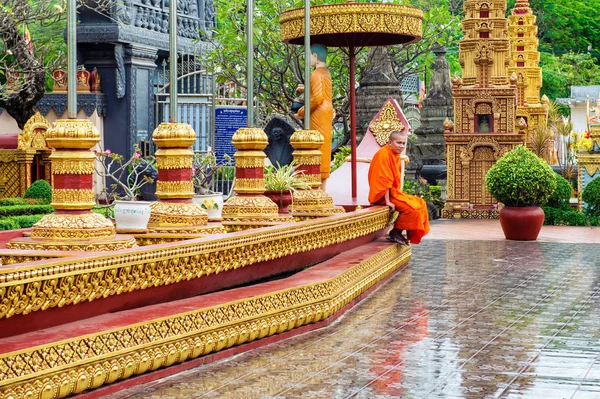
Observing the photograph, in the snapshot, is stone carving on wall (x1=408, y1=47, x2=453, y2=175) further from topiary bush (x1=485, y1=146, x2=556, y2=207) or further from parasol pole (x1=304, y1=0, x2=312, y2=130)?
parasol pole (x1=304, y1=0, x2=312, y2=130)

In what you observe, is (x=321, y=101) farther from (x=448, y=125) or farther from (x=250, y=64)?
(x=448, y=125)

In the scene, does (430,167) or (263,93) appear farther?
(430,167)

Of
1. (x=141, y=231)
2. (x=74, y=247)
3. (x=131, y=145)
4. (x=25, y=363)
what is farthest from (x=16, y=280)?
(x=131, y=145)

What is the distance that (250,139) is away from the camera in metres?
9.25

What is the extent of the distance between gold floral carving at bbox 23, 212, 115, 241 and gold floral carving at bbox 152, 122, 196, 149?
5.18ft

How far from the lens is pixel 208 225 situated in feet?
26.7

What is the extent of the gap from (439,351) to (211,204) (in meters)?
2.58

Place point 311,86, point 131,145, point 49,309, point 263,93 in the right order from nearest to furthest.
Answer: point 49,309 → point 311,86 → point 131,145 → point 263,93

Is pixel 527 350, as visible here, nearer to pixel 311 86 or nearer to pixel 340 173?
pixel 311 86

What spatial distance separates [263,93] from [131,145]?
3.52 m

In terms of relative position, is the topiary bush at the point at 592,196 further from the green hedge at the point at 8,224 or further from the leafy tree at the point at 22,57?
the green hedge at the point at 8,224

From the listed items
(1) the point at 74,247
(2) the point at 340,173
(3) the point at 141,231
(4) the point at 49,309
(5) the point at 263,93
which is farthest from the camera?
(5) the point at 263,93

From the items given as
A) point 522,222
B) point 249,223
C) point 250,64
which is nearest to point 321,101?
point 250,64

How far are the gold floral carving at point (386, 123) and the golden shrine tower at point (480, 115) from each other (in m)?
→ 7.16
